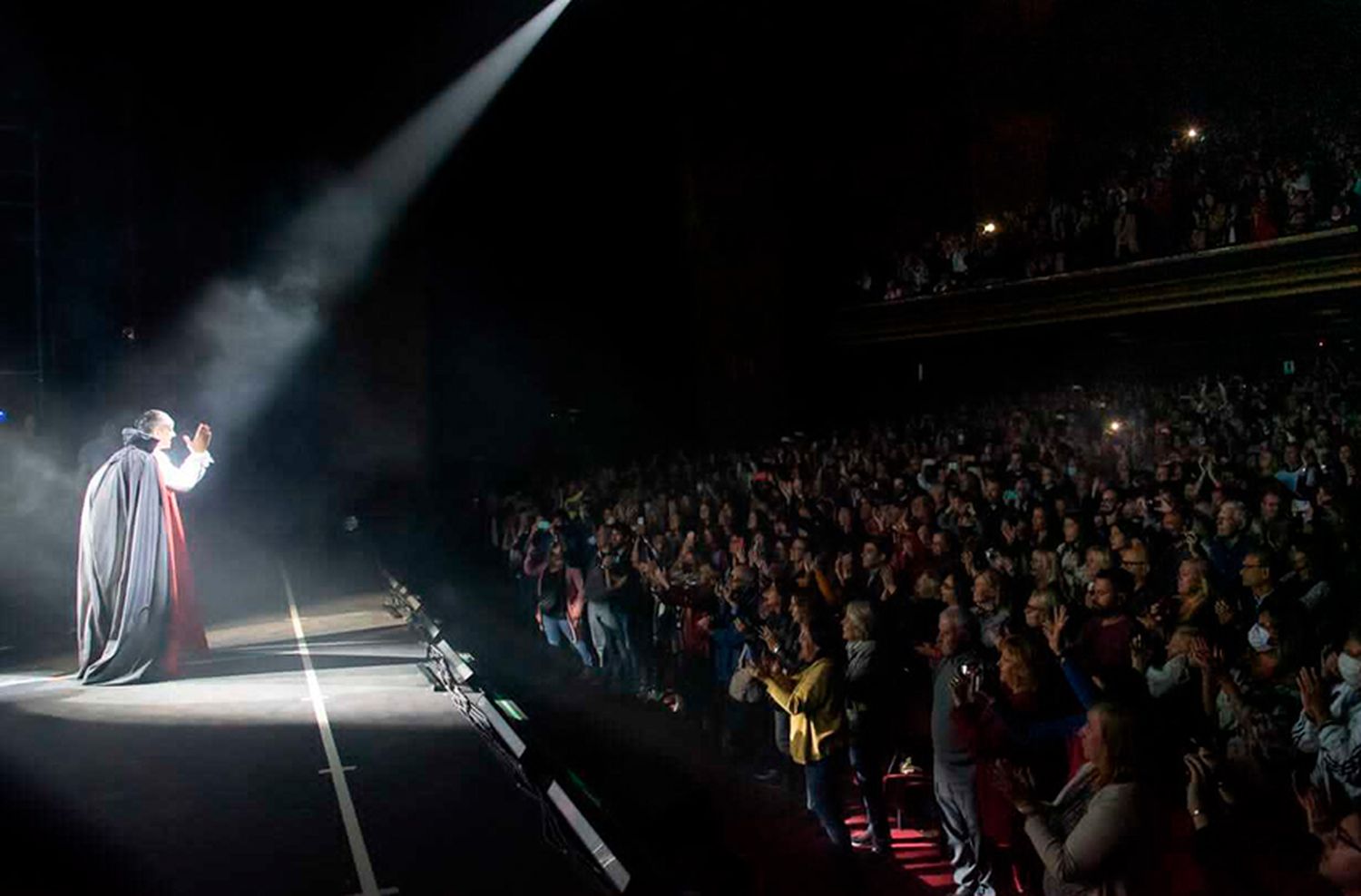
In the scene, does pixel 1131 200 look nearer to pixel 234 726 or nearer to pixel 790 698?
pixel 790 698

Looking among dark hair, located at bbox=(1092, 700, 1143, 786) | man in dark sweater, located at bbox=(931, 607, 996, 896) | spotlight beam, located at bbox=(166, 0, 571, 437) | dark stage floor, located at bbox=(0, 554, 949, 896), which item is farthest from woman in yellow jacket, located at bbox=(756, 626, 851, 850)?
spotlight beam, located at bbox=(166, 0, 571, 437)

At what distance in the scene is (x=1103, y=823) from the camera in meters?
3.58

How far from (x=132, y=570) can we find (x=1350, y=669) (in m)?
7.88

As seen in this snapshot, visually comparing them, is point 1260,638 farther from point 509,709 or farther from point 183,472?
point 183,472

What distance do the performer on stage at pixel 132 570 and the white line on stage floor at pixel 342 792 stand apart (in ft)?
3.72

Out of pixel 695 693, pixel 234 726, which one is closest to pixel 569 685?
pixel 695 693

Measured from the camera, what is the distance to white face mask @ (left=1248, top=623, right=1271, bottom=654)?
5.05 m

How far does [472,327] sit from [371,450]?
2.64 m

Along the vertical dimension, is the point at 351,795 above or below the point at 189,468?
below

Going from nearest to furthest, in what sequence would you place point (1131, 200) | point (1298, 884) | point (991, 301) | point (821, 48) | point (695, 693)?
point (1298, 884)
point (695, 693)
point (1131, 200)
point (991, 301)
point (821, 48)

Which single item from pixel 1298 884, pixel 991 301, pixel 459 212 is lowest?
pixel 1298 884

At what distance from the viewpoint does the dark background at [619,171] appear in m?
15.9

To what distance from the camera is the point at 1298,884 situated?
5.05 m

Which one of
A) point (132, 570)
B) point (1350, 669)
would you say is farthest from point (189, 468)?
point (1350, 669)
